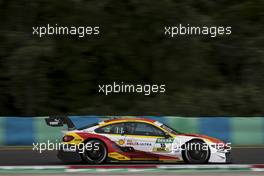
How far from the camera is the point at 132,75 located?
20.2m

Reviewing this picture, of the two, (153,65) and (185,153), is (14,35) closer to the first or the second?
(153,65)

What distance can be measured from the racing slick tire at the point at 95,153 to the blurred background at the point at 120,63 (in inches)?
277

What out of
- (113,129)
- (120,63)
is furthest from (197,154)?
(120,63)

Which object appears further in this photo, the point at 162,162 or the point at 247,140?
the point at 247,140

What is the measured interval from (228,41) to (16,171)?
12.3 metres

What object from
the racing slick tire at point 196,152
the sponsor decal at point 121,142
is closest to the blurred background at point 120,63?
the racing slick tire at point 196,152

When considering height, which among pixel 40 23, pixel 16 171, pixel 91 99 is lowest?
pixel 16 171

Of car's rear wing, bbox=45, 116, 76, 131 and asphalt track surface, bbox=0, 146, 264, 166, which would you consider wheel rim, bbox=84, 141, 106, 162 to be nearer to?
asphalt track surface, bbox=0, 146, 264, 166

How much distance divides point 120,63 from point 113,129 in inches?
339

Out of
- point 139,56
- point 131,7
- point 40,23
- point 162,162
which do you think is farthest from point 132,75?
point 162,162

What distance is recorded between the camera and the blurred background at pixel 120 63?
18.7 m

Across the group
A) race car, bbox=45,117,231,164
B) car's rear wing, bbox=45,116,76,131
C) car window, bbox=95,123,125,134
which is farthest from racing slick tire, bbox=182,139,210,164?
car's rear wing, bbox=45,116,76,131

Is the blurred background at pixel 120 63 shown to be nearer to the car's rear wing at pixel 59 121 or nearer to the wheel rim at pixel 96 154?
the car's rear wing at pixel 59 121

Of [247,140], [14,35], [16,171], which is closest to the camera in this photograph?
[16,171]
